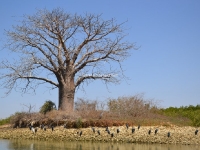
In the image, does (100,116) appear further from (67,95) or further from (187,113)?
(187,113)

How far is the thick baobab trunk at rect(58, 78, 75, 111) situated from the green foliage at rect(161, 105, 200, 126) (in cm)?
947

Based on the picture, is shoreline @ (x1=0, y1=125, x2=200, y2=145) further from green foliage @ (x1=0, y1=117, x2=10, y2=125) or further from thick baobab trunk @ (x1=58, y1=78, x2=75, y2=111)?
→ green foliage @ (x1=0, y1=117, x2=10, y2=125)

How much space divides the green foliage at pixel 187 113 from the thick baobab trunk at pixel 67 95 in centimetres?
947

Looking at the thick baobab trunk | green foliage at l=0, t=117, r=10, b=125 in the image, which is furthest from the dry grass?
green foliage at l=0, t=117, r=10, b=125

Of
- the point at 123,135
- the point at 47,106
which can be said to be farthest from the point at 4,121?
the point at 123,135

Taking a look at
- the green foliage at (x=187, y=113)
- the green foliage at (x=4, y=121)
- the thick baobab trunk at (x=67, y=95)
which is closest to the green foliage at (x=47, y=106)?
the thick baobab trunk at (x=67, y=95)

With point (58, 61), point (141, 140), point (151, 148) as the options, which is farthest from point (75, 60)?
point (151, 148)

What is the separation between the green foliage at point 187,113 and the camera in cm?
3034

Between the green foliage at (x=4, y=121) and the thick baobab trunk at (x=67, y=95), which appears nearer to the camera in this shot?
the thick baobab trunk at (x=67, y=95)

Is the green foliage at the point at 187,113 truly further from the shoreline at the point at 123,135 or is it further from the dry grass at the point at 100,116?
the shoreline at the point at 123,135

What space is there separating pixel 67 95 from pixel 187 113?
38.7 feet

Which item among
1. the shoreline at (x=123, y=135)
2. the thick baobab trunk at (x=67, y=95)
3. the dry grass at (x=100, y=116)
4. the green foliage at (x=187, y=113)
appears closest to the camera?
the shoreline at (x=123, y=135)

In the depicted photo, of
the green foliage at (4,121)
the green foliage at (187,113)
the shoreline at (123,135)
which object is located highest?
the green foliage at (187,113)

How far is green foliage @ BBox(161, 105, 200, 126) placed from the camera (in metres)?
30.3
